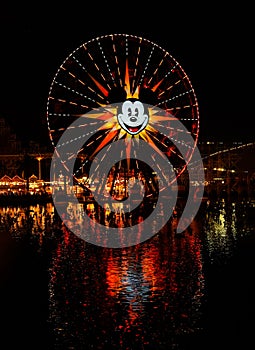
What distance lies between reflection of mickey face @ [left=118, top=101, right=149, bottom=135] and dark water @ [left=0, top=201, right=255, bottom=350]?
652 inches

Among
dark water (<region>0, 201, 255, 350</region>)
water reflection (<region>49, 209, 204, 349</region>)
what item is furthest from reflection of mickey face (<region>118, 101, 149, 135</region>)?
water reflection (<region>49, 209, 204, 349</region>)

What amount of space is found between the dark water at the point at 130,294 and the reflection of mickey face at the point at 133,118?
16571 mm

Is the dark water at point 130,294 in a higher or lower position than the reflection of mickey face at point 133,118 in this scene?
lower

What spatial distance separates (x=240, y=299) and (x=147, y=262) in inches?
252

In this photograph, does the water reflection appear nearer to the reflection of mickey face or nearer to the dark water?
the dark water

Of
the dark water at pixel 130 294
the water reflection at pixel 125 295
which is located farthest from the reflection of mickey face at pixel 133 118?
the water reflection at pixel 125 295

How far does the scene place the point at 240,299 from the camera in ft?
51.5

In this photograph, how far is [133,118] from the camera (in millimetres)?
43938

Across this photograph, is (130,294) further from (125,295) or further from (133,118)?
(133,118)

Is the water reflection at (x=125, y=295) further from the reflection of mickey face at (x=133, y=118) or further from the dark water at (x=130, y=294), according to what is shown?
the reflection of mickey face at (x=133, y=118)

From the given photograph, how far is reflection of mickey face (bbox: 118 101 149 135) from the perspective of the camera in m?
43.9

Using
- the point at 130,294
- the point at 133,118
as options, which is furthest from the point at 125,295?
the point at 133,118

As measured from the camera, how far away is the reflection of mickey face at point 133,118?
43938 mm

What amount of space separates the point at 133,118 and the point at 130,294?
92.5 feet
